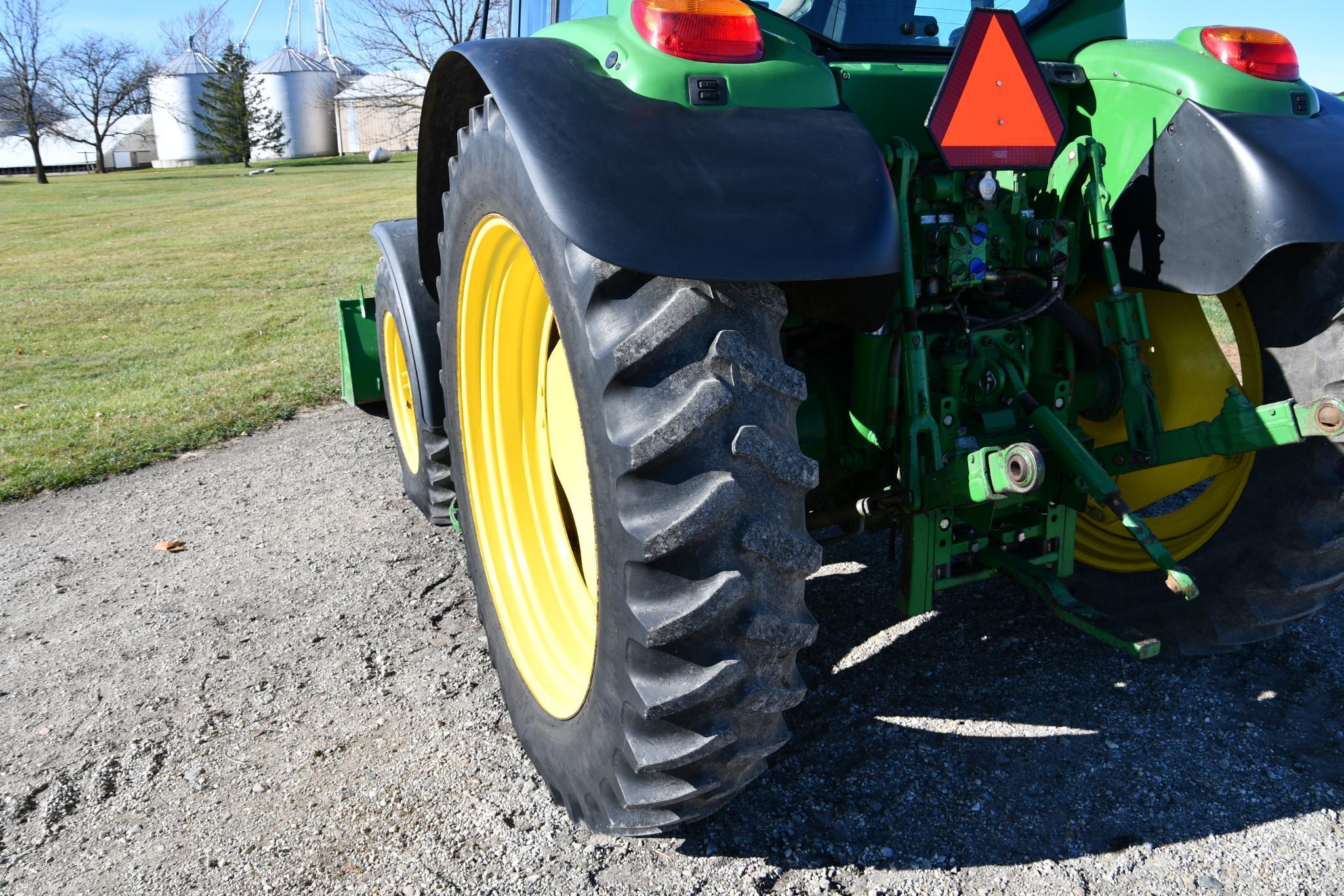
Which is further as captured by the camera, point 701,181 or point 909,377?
point 909,377

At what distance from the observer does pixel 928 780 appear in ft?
8.18

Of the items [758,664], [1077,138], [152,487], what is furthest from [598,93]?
[152,487]

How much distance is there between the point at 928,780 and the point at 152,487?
414 centimetres

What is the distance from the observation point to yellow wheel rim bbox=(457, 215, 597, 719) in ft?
8.07

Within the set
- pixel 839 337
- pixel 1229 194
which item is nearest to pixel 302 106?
pixel 839 337

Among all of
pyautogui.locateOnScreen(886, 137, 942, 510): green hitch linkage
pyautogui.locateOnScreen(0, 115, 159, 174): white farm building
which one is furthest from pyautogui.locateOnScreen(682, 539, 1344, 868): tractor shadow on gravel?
pyautogui.locateOnScreen(0, 115, 159, 174): white farm building

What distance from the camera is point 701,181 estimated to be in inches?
70.8

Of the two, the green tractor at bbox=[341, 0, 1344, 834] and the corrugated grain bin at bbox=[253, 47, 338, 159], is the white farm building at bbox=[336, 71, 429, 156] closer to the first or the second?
the corrugated grain bin at bbox=[253, 47, 338, 159]

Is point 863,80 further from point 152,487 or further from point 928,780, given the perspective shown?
point 152,487

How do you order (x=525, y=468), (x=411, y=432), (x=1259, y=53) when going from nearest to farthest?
(x=1259, y=53)
(x=525, y=468)
(x=411, y=432)

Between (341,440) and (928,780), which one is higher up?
(928,780)

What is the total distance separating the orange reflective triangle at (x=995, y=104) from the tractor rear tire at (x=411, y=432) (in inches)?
83.1

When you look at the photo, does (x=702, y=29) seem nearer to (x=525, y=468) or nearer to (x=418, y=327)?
(x=525, y=468)

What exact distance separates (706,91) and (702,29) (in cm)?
14
